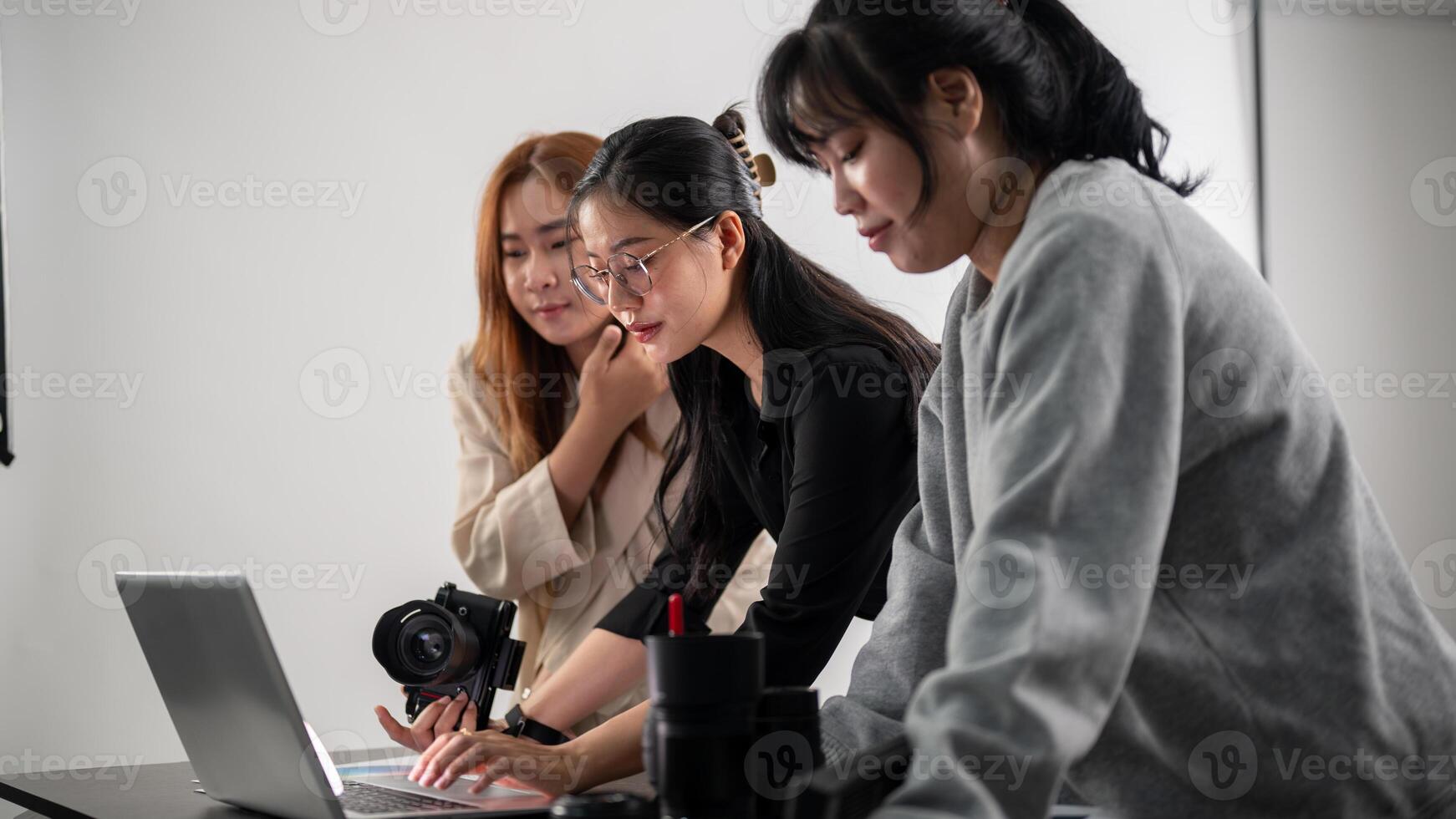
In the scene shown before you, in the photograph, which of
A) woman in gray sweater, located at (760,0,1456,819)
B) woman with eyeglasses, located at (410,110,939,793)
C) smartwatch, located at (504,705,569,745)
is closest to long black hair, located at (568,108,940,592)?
woman with eyeglasses, located at (410,110,939,793)

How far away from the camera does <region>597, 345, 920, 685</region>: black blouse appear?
4.25 feet

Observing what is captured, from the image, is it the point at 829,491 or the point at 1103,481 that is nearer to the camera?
the point at 1103,481

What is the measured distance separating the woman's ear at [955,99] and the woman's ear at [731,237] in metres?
0.66

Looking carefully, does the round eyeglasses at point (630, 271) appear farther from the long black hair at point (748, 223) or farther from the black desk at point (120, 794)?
the black desk at point (120, 794)

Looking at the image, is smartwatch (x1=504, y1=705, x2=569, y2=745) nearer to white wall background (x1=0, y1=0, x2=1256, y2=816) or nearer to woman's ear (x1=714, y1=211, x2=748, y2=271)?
woman's ear (x1=714, y1=211, x2=748, y2=271)

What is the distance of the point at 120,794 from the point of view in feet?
4.15

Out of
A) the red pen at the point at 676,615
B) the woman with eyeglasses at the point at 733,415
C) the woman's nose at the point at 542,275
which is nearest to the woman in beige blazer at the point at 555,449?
the woman's nose at the point at 542,275

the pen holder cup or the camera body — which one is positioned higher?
the pen holder cup

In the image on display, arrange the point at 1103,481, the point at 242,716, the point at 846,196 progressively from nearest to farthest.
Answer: the point at 1103,481 < the point at 846,196 < the point at 242,716

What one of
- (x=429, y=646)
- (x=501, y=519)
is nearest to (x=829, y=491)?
(x=429, y=646)

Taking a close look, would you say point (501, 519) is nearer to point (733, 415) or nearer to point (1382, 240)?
point (733, 415)

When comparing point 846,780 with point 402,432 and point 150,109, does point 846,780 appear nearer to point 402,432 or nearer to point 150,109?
point 402,432

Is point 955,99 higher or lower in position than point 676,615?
higher

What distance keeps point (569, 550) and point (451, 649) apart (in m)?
0.65
